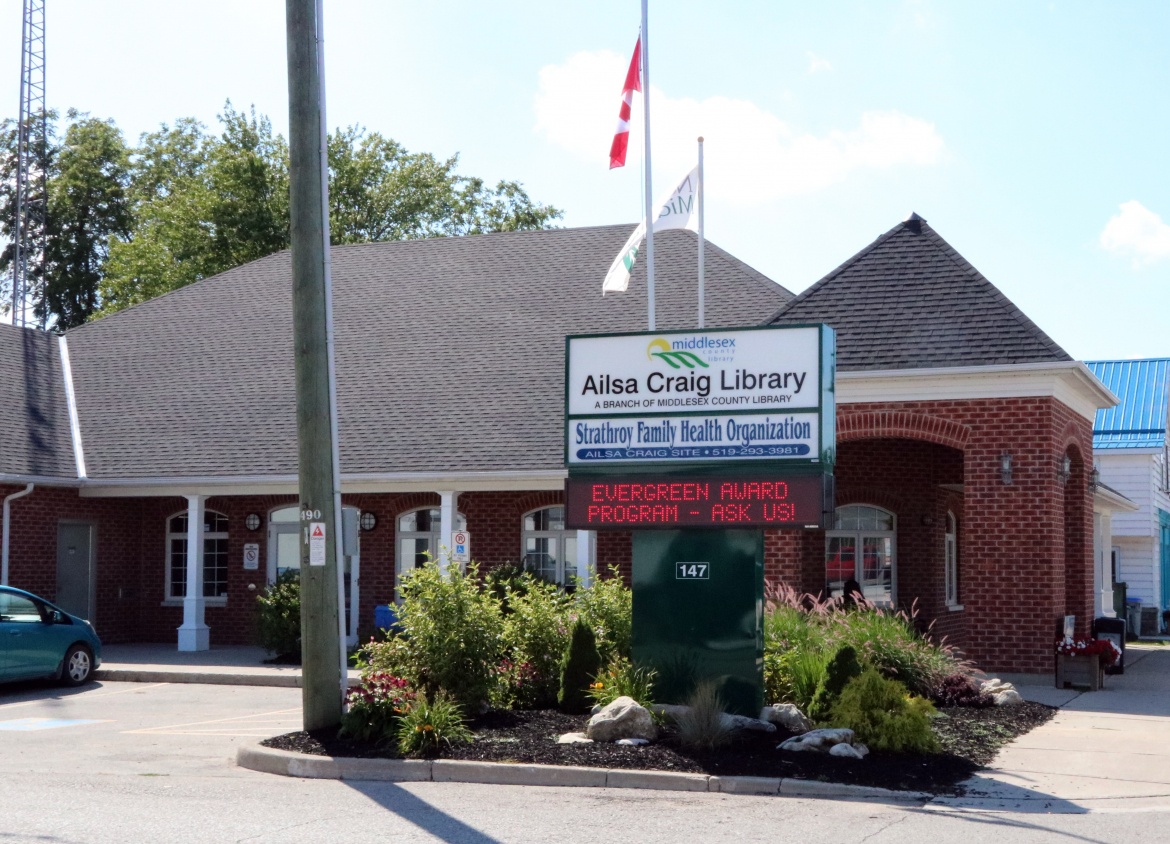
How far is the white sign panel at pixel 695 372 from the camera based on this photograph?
40.7ft

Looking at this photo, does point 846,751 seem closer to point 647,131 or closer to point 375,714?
point 375,714

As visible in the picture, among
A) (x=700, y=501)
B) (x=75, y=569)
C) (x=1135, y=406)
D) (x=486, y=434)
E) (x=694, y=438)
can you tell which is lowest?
(x=75, y=569)

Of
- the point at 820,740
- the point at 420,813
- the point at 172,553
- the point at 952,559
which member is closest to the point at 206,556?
the point at 172,553

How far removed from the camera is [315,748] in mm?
11719

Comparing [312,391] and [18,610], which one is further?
[18,610]

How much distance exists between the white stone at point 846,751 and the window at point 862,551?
11.6 metres

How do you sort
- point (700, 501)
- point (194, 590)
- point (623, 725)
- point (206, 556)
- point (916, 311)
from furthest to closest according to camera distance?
1. point (206, 556)
2. point (194, 590)
3. point (916, 311)
4. point (700, 501)
5. point (623, 725)

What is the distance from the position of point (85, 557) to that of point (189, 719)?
11079 millimetres

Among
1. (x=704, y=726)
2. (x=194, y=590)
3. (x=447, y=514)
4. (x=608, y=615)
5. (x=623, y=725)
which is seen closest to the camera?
(x=704, y=726)

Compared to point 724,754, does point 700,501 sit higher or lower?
higher

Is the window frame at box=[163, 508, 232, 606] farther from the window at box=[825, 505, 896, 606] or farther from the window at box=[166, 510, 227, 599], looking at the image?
the window at box=[825, 505, 896, 606]

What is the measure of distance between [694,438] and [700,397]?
0.41 metres

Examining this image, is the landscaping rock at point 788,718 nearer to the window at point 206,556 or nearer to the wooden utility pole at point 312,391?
the wooden utility pole at point 312,391

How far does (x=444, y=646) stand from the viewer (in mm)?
12977
